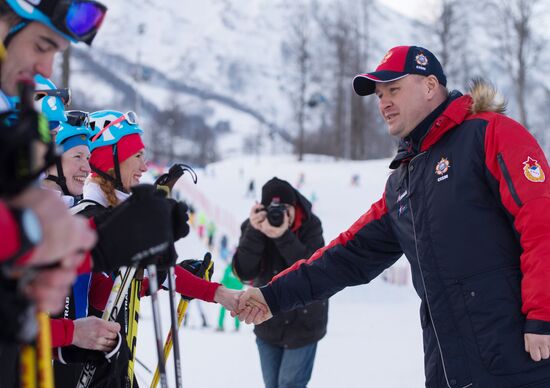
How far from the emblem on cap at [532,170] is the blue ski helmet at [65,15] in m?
1.78

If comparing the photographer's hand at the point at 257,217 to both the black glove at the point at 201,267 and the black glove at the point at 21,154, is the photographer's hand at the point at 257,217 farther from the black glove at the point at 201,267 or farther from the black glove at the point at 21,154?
the black glove at the point at 21,154

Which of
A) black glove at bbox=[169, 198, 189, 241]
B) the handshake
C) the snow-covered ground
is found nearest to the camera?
black glove at bbox=[169, 198, 189, 241]

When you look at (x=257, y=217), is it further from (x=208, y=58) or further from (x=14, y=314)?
(x=208, y=58)

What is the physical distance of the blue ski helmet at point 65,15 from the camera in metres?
1.68

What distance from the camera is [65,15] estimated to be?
1.73 meters

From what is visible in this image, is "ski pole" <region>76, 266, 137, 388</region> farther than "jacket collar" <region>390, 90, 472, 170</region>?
No

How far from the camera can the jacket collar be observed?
9.20ft

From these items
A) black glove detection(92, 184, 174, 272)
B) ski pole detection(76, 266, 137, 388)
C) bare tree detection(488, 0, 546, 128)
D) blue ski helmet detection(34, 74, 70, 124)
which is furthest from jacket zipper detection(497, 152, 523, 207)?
bare tree detection(488, 0, 546, 128)

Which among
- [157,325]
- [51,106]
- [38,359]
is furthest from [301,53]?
[38,359]

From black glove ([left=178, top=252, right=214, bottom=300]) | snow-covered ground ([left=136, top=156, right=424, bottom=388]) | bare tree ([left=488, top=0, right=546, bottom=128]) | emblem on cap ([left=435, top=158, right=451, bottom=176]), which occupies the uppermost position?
bare tree ([left=488, top=0, right=546, bottom=128])

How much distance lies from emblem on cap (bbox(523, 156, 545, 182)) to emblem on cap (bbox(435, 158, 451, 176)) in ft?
1.10

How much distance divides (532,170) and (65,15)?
1917 mm

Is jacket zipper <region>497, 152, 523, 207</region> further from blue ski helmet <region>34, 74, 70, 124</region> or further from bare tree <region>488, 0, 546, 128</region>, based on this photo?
bare tree <region>488, 0, 546, 128</region>

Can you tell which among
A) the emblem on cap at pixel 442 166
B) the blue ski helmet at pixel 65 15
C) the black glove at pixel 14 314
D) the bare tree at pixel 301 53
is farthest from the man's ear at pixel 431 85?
the bare tree at pixel 301 53
